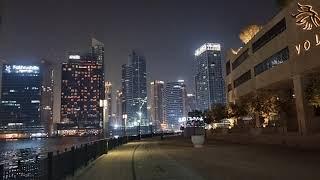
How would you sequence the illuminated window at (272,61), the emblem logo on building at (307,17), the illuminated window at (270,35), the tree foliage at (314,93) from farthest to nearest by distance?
the illuminated window at (270,35), the illuminated window at (272,61), the emblem logo on building at (307,17), the tree foliage at (314,93)

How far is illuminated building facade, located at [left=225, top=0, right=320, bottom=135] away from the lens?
45.3m

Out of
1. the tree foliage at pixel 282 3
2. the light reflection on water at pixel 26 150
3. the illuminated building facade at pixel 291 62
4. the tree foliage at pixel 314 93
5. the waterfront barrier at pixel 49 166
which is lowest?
the light reflection on water at pixel 26 150

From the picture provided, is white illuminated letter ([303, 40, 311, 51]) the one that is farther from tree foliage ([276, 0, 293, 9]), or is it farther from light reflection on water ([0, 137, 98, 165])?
light reflection on water ([0, 137, 98, 165])

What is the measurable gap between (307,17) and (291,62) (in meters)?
8.38

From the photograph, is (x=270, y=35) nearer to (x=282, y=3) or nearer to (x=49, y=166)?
(x=282, y=3)

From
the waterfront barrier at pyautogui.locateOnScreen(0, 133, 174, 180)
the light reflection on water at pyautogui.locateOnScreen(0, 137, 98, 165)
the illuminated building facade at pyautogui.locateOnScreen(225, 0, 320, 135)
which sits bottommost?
the light reflection on water at pyautogui.locateOnScreen(0, 137, 98, 165)

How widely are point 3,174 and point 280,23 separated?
52.1 metres

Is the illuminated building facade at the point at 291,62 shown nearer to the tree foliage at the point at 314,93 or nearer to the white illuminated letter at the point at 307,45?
the white illuminated letter at the point at 307,45

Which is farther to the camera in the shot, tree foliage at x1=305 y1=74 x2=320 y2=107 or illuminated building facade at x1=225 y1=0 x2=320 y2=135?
illuminated building facade at x1=225 y1=0 x2=320 y2=135

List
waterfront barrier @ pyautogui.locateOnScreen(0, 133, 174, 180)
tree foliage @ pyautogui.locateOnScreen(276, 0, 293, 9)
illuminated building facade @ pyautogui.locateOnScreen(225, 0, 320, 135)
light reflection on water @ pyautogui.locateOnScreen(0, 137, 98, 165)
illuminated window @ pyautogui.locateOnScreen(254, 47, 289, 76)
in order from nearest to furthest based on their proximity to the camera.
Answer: waterfront barrier @ pyautogui.locateOnScreen(0, 133, 174, 180) < illuminated building facade @ pyautogui.locateOnScreen(225, 0, 320, 135) < light reflection on water @ pyautogui.locateOnScreen(0, 137, 98, 165) < illuminated window @ pyautogui.locateOnScreen(254, 47, 289, 76) < tree foliage @ pyautogui.locateOnScreen(276, 0, 293, 9)

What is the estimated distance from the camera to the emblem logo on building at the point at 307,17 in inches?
1734

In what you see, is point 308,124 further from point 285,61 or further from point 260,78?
point 260,78

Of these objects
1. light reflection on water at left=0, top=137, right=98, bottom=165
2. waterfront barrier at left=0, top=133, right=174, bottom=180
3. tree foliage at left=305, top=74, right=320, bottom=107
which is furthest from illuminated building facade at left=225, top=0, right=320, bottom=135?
light reflection on water at left=0, top=137, right=98, bottom=165

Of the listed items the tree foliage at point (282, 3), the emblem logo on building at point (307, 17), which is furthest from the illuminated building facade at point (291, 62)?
the tree foliage at point (282, 3)
